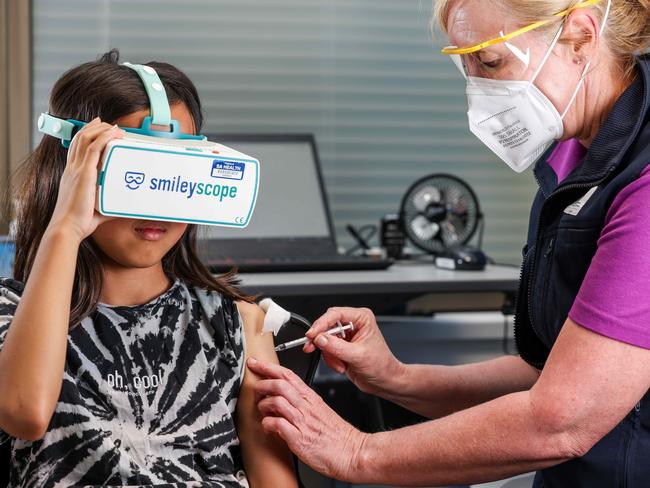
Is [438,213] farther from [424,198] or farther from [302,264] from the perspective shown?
[302,264]

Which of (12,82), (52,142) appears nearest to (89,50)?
(12,82)

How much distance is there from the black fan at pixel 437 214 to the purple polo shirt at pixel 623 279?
188 centimetres

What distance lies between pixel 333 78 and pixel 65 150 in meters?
2.23

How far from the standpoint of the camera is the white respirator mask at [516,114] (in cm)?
141

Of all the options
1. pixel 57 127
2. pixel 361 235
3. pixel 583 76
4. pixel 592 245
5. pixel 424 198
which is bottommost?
pixel 361 235

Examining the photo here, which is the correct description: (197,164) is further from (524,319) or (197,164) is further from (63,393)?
(524,319)

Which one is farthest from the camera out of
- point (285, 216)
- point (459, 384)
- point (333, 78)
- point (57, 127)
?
point (333, 78)

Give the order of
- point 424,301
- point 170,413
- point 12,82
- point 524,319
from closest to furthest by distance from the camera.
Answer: point 170,413 < point 524,319 < point 424,301 < point 12,82

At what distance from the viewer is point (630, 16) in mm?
1396

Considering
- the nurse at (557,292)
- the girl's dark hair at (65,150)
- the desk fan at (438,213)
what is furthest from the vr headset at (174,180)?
the desk fan at (438,213)

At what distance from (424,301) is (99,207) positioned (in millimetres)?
1546

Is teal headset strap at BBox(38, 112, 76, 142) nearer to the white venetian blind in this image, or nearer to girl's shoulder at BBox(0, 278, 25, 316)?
girl's shoulder at BBox(0, 278, 25, 316)

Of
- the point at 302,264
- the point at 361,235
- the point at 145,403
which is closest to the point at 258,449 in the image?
the point at 145,403

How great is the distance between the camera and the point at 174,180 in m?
1.18
